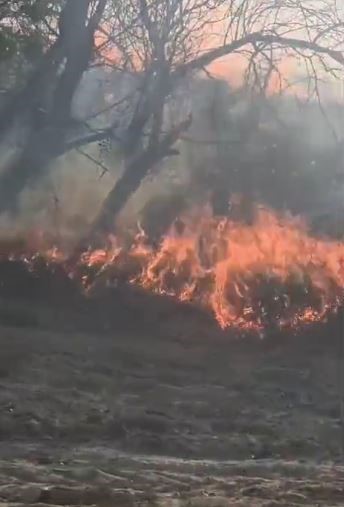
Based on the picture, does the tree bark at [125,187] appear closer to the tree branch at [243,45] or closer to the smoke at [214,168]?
the smoke at [214,168]

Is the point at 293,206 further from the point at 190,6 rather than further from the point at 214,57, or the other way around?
the point at 190,6

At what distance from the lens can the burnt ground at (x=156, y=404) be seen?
10.7 feet

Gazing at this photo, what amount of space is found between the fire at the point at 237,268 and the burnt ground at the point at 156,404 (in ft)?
0.27

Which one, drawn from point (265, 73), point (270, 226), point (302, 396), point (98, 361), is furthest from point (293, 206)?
point (98, 361)

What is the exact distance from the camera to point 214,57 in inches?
150

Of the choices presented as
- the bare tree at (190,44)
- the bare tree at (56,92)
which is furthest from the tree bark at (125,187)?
the bare tree at (56,92)

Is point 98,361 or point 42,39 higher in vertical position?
point 42,39

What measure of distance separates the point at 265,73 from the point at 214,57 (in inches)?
9.7

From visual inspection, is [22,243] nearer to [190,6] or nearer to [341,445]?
[190,6]

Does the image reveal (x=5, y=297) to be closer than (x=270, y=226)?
Yes

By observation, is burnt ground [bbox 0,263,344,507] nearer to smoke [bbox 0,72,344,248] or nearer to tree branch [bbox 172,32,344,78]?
smoke [bbox 0,72,344,248]

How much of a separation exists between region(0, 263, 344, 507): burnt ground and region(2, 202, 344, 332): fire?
81 mm

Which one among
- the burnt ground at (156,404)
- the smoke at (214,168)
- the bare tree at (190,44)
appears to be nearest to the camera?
the burnt ground at (156,404)

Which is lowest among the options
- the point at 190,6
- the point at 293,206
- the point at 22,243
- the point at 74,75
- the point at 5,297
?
the point at 5,297
